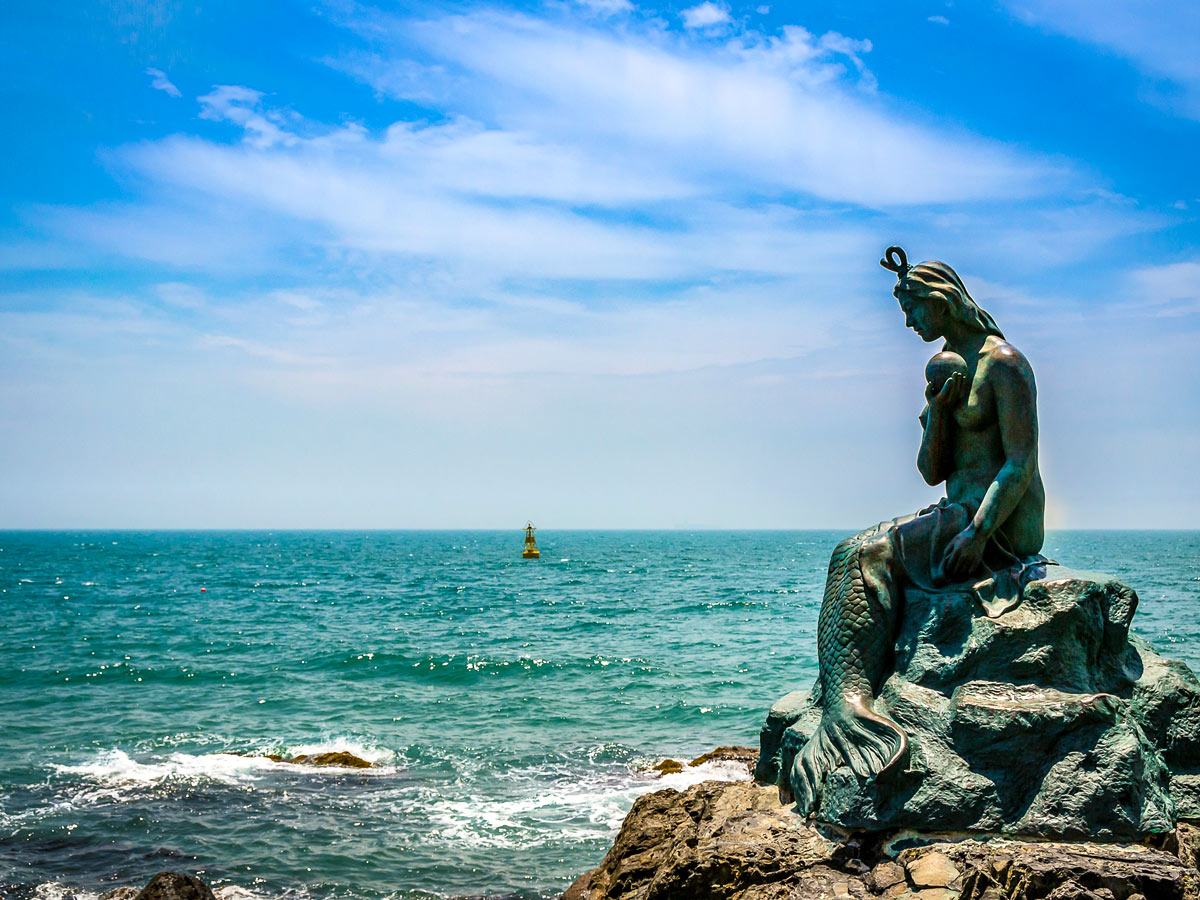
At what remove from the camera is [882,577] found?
6672 mm

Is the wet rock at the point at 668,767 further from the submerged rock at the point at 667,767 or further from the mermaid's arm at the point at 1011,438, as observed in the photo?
the mermaid's arm at the point at 1011,438

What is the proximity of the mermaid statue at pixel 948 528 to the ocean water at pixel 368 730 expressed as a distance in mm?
4535

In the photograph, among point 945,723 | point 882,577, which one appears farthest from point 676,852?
point 882,577

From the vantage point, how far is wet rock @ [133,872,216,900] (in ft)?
25.0

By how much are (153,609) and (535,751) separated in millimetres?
27487

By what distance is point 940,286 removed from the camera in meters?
7.02

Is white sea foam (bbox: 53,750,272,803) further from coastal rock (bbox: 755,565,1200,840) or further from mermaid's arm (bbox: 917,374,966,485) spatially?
mermaid's arm (bbox: 917,374,966,485)

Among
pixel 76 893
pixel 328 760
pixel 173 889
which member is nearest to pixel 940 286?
pixel 173 889

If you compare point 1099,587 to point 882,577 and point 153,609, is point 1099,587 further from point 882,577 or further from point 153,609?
point 153,609

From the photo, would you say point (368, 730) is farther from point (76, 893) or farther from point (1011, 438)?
point (1011, 438)

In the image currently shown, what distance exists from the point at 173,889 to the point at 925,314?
732 cm

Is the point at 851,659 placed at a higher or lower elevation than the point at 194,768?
higher

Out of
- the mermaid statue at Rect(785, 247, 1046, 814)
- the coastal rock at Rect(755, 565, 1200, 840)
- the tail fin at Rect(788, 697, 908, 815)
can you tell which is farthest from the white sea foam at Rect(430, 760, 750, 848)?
the coastal rock at Rect(755, 565, 1200, 840)

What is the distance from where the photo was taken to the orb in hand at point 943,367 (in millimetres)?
6887
